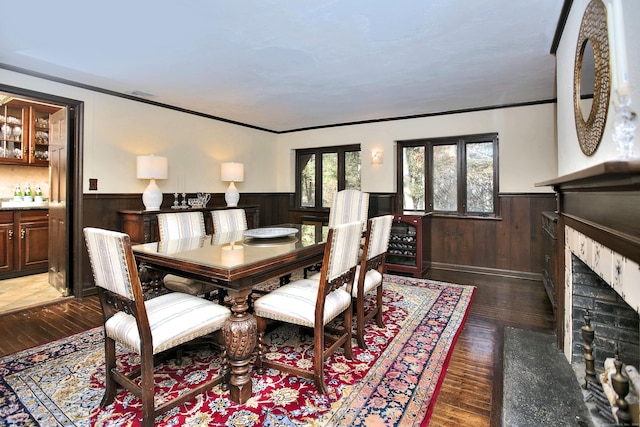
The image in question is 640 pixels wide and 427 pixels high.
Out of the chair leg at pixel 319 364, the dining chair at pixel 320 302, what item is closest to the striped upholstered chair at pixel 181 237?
the dining chair at pixel 320 302

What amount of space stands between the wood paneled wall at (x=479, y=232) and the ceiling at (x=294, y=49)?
4.34 ft

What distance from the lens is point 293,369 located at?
194 cm

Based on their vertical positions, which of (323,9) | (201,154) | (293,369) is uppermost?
(323,9)

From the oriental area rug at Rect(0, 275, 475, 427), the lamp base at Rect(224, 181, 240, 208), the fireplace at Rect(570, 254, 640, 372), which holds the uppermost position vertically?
the lamp base at Rect(224, 181, 240, 208)

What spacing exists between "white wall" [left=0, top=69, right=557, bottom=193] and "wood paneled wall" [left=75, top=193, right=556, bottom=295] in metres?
0.16

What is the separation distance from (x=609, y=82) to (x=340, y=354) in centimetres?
209

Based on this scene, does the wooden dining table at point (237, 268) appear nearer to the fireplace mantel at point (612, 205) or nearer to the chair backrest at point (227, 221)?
the chair backrest at point (227, 221)

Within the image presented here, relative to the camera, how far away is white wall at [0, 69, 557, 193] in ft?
12.4

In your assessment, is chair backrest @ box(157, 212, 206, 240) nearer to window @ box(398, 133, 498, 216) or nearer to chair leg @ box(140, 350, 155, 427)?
chair leg @ box(140, 350, 155, 427)

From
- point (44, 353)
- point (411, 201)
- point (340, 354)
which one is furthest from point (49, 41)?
point (411, 201)

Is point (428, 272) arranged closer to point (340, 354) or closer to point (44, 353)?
point (340, 354)

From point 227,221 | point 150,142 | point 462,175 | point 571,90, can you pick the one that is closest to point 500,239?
point 462,175

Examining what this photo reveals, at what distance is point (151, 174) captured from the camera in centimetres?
392

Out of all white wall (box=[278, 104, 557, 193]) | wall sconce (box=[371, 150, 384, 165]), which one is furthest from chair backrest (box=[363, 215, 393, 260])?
wall sconce (box=[371, 150, 384, 165])
